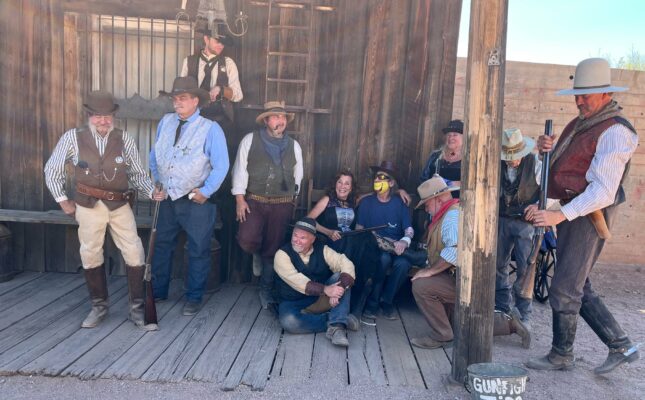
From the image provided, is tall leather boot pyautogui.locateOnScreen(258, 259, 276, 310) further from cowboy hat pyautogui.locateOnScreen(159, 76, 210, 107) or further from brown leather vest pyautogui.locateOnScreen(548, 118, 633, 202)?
brown leather vest pyautogui.locateOnScreen(548, 118, 633, 202)

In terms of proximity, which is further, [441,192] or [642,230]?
[642,230]

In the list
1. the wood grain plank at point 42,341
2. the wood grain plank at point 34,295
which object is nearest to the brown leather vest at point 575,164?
the wood grain plank at point 42,341

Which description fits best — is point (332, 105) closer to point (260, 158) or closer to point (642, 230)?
point (260, 158)

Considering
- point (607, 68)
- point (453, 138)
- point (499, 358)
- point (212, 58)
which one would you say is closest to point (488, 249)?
point (499, 358)

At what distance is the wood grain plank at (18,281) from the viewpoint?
17.5ft

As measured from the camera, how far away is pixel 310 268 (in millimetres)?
4602

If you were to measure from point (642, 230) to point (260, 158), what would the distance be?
6029 millimetres

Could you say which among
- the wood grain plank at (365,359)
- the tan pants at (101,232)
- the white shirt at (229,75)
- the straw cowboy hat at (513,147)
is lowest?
the wood grain plank at (365,359)

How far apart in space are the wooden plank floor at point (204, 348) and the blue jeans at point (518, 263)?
811mm

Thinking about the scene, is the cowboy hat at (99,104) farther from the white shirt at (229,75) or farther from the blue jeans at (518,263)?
the blue jeans at (518,263)

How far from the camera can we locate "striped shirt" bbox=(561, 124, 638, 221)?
355 centimetres

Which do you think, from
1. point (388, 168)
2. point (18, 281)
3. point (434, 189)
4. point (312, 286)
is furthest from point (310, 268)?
point (18, 281)

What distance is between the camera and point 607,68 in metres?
3.77

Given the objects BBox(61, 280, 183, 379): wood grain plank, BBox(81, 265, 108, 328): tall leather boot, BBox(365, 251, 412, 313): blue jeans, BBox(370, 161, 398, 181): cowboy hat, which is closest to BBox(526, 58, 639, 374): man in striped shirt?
BBox(365, 251, 412, 313): blue jeans
